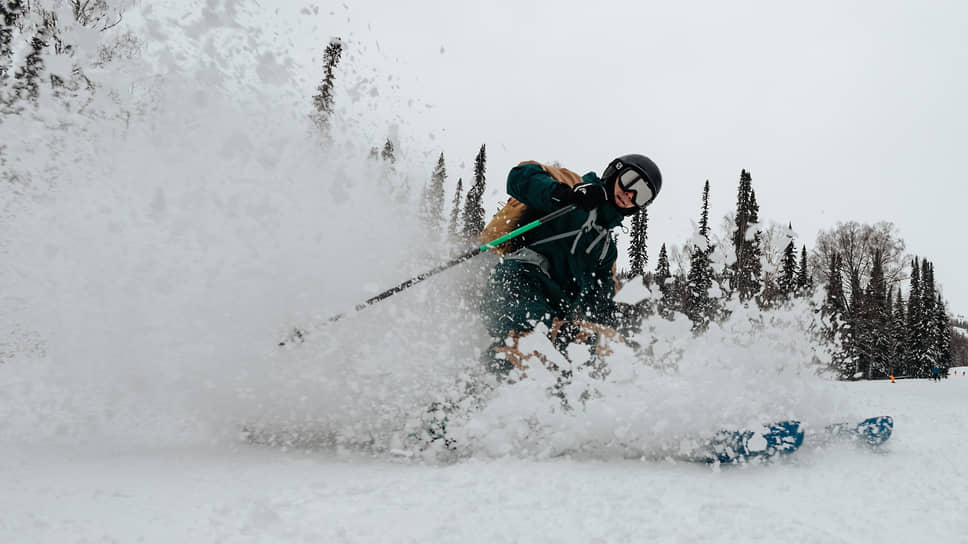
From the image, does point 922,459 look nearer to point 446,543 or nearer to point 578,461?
point 578,461

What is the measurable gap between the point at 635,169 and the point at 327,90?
237 centimetres

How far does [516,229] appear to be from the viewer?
3.98 meters

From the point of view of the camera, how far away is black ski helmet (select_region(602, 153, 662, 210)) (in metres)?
3.54

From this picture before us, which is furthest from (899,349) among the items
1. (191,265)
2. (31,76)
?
(31,76)

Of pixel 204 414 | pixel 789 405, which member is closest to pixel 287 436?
pixel 204 414

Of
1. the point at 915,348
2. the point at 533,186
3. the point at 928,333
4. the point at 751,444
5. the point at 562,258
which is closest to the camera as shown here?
the point at 751,444

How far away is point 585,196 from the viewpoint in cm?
355

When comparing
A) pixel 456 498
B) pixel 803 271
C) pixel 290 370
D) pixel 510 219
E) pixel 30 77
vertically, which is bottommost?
pixel 456 498

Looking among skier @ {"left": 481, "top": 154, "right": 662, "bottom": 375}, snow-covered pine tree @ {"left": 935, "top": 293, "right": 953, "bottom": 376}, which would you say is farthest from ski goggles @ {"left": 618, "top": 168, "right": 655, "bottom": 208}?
snow-covered pine tree @ {"left": 935, "top": 293, "right": 953, "bottom": 376}

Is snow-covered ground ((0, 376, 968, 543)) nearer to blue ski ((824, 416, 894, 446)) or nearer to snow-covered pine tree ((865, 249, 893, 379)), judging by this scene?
blue ski ((824, 416, 894, 446))

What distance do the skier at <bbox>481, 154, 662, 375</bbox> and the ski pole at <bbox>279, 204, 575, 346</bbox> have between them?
0.28 feet

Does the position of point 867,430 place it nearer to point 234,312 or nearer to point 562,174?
point 562,174

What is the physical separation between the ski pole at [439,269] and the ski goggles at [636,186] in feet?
1.26

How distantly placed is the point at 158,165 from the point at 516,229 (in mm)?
2451
